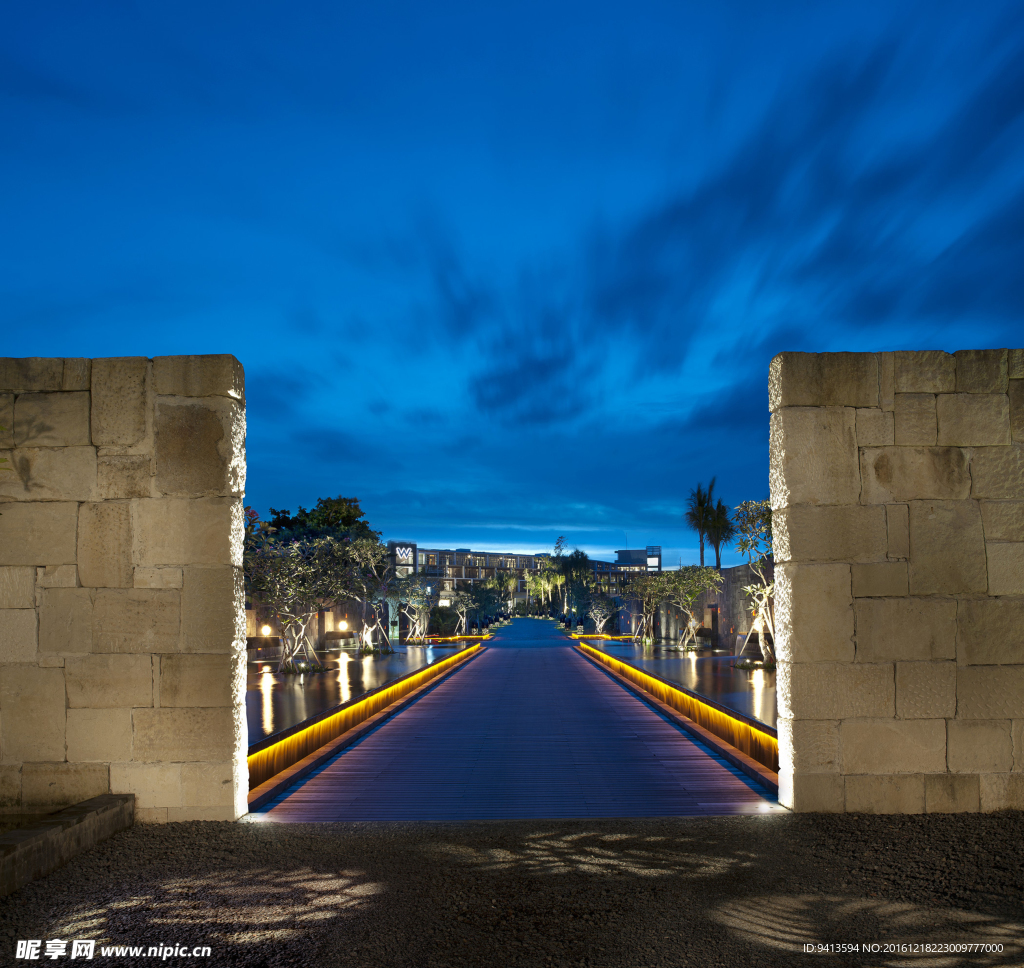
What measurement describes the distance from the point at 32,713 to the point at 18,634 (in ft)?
1.86

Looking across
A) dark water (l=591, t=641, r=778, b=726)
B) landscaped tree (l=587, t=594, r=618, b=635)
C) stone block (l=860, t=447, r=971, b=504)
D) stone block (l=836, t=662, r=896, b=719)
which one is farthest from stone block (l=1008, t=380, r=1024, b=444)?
landscaped tree (l=587, t=594, r=618, b=635)

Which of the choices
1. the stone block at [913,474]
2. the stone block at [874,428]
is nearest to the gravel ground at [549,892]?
the stone block at [913,474]

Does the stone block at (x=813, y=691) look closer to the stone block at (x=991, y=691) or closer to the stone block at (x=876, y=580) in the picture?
the stone block at (x=876, y=580)

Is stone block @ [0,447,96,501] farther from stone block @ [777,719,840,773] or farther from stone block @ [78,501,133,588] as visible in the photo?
stone block @ [777,719,840,773]

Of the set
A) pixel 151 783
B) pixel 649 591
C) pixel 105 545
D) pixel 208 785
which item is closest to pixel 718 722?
pixel 208 785

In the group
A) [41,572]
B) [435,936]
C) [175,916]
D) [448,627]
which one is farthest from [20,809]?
[448,627]

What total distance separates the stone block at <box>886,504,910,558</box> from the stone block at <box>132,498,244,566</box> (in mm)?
4676

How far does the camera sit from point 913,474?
4.75 m

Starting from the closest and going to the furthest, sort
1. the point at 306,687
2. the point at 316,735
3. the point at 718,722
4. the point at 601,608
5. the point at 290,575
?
the point at 316,735 < the point at 718,722 < the point at 306,687 < the point at 290,575 < the point at 601,608

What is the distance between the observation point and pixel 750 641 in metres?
16.0

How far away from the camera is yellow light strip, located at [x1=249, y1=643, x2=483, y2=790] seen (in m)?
5.61

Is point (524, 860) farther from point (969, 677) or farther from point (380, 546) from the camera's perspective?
point (380, 546)

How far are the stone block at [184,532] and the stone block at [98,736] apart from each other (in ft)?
3.62

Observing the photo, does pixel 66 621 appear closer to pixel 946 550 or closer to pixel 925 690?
pixel 925 690
